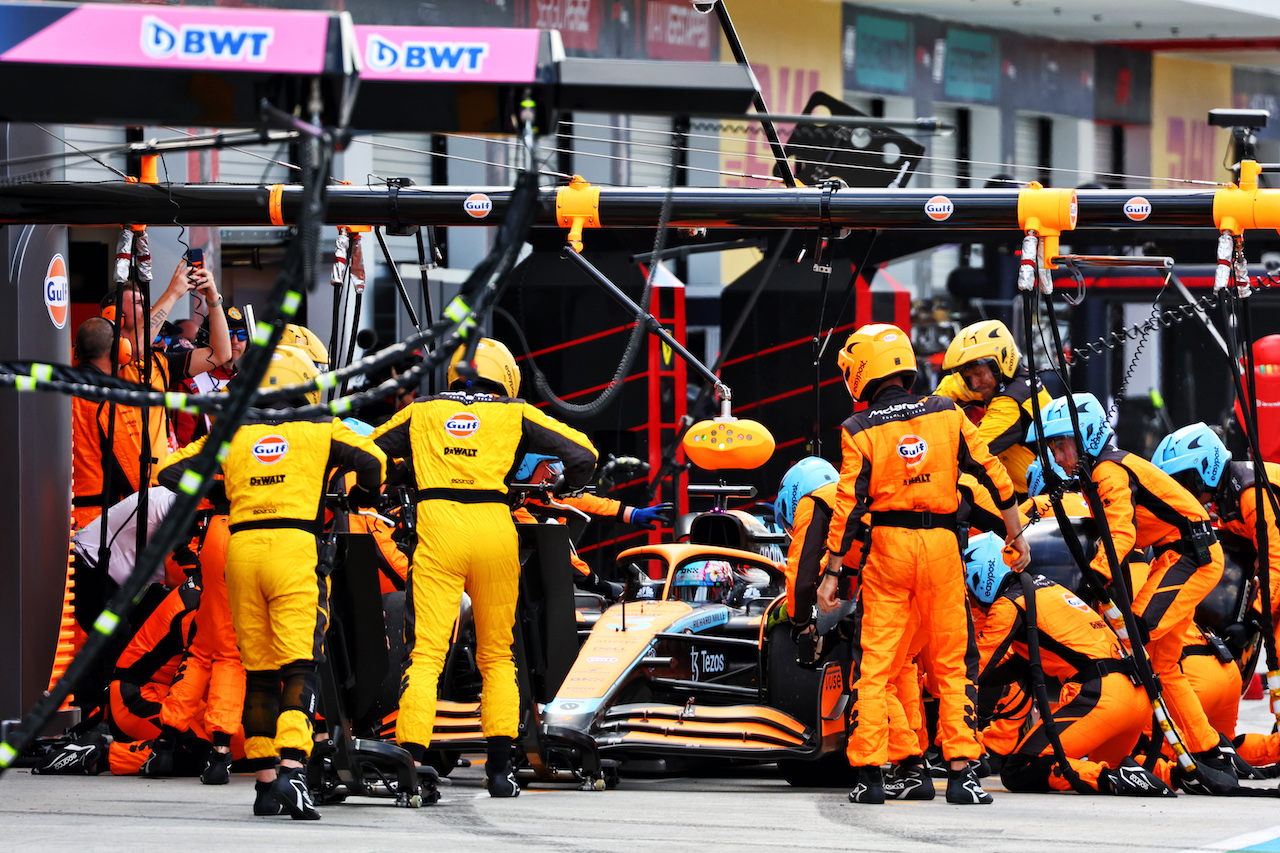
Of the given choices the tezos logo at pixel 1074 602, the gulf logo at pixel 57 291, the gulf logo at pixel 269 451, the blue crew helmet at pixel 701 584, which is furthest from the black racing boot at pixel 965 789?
the gulf logo at pixel 57 291

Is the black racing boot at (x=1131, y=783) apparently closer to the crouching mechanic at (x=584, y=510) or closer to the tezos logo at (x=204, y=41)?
the crouching mechanic at (x=584, y=510)

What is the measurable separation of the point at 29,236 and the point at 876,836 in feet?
17.6

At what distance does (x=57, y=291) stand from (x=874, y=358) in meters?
4.39

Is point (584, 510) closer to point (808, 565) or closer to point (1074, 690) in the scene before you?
point (808, 565)

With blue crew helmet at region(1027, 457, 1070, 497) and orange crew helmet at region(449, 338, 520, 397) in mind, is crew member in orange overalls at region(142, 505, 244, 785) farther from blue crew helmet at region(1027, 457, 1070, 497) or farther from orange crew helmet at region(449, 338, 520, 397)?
blue crew helmet at region(1027, 457, 1070, 497)

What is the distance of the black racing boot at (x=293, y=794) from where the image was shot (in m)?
6.33

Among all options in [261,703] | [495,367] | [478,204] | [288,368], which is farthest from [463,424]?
[261,703]

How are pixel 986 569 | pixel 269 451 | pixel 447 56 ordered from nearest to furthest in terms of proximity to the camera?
pixel 447 56, pixel 269 451, pixel 986 569

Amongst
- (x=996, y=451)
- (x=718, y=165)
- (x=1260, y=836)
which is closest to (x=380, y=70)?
(x=1260, y=836)

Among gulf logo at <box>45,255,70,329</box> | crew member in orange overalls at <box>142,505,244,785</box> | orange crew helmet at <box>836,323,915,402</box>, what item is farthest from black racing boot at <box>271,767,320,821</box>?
Result: gulf logo at <box>45,255,70,329</box>

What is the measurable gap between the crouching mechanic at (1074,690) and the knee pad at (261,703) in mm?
3001

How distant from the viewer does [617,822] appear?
249 inches

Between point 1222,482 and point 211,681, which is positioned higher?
point 1222,482

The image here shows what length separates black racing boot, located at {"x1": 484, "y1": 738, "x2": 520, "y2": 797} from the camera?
707 centimetres
